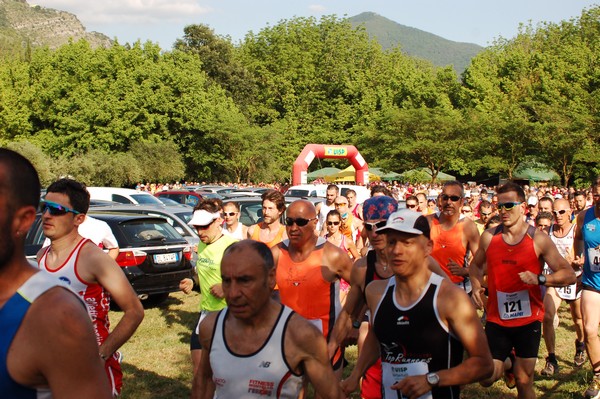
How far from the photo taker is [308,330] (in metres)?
3.35

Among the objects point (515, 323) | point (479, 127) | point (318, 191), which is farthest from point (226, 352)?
point (479, 127)

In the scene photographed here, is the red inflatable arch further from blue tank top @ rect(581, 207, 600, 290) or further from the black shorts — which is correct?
the black shorts

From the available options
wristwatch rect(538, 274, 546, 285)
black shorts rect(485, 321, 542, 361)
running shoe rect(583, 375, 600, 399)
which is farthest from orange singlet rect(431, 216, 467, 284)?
wristwatch rect(538, 274, 546, 285)

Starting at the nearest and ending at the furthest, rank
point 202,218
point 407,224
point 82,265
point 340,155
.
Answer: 1. point 407,224
2. point 82,265
3. point 202,218
4. point 340,155

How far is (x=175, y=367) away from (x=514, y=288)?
4.50 metres

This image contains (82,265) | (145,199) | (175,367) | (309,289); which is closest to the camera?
(82,265)

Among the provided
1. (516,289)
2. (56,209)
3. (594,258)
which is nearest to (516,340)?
(516,289)

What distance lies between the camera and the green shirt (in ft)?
22.9

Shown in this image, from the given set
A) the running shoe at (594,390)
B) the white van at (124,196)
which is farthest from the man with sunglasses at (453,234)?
the white van at (124,196)

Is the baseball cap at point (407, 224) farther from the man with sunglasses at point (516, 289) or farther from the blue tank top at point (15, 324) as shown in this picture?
the man with sunglasses at point (516, 289)

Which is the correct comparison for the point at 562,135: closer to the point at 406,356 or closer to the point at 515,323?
the point at 515,323

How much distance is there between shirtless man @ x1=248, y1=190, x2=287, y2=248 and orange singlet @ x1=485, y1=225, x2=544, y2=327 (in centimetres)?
240

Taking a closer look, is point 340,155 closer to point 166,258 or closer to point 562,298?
point 166,258

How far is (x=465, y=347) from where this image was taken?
377 centimetres
